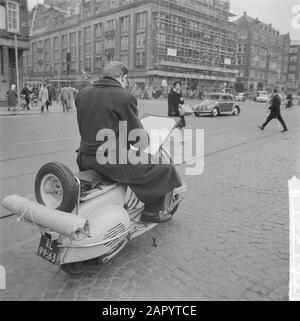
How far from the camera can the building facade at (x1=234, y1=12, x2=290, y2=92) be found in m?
84.4

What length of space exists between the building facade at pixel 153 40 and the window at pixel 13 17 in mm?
23111

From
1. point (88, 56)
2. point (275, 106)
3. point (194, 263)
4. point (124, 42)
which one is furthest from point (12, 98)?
point (88, 56)

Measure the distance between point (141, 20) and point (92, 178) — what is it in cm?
6455

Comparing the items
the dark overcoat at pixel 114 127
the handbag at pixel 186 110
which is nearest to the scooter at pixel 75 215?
the dark overcoat at pixel 114 127

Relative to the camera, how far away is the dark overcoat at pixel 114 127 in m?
3.10

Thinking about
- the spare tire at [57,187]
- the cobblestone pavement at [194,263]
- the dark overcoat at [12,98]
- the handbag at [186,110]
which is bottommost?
the cobblestone pavement at [194,263]

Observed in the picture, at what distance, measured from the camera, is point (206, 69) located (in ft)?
231

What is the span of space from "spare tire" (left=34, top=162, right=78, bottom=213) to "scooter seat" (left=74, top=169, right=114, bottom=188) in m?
0.20

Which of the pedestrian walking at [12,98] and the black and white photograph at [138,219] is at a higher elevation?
the pedestrian walking at [12,98]

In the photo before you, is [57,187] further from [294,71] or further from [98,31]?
[294,71]

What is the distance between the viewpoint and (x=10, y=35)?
3091cm

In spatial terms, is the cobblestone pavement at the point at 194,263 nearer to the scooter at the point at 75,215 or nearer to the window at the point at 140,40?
the scooter at the point at 75,215

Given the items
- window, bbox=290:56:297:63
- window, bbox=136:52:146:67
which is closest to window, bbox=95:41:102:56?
window, bbox=136:52:146:67
